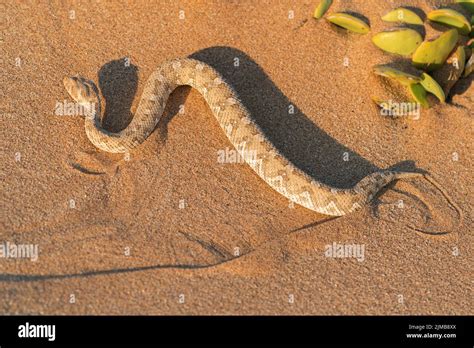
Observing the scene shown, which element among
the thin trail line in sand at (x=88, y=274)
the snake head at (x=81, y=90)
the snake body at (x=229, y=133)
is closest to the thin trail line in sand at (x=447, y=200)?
the snake body at (x=229, y=133)

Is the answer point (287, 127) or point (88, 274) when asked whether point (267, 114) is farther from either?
point (88, 274)

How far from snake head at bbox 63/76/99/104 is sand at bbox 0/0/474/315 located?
0.70 feet

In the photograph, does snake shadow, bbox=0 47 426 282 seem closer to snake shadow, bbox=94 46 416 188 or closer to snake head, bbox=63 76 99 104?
snake shadow, bbox=94 46 416 188

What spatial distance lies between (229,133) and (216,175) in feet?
1.95

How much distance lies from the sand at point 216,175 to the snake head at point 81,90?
0.21m

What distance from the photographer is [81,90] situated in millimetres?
7566

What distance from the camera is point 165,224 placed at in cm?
679

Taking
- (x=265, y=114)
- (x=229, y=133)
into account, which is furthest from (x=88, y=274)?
(x=265, y=114)

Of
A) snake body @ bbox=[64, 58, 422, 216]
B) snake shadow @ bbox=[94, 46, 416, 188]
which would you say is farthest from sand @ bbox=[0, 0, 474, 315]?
snake body @ bbox=[64, 58, 422, 216]

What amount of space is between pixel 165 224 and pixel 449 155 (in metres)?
3.87

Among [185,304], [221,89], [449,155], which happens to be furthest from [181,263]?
[449,155]

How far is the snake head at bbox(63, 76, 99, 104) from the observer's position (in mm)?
7547

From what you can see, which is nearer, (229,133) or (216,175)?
(216,175)

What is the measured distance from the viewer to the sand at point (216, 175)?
20.8 feet
